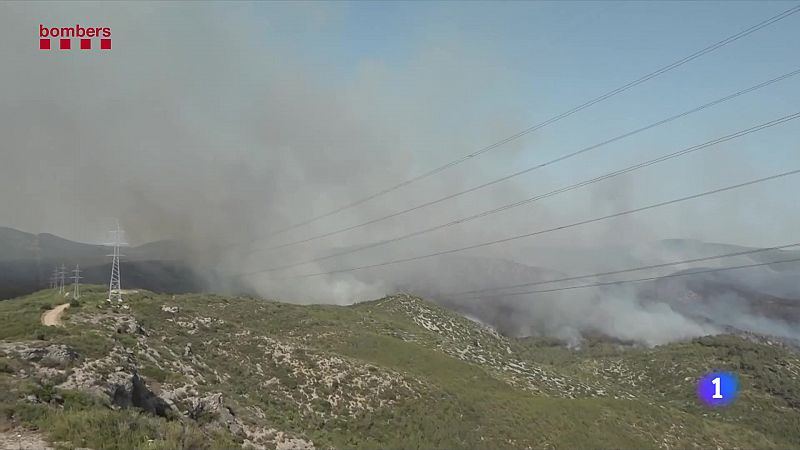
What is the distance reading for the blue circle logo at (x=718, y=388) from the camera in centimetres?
15225

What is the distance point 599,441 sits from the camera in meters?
66.6

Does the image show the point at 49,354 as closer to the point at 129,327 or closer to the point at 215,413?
the point at 215,413

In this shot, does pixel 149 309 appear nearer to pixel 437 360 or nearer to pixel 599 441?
pixel 437 360

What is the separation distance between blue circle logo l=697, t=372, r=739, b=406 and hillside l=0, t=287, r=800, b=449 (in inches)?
723

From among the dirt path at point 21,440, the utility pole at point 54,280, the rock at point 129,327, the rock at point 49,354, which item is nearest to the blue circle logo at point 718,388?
the rock at point 129,327

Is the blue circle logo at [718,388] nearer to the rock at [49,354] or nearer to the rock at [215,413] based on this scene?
the rock at [215,413]

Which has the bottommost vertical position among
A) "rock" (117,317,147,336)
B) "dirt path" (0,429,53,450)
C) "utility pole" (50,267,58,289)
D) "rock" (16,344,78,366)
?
"dirt path" (0,429,53,450)

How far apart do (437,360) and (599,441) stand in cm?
3205

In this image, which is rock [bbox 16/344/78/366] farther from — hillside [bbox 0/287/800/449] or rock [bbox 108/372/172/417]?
rock [bbox 108/372/172/417]

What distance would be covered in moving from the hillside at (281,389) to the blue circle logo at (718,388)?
60.2ft

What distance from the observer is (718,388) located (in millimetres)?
173125

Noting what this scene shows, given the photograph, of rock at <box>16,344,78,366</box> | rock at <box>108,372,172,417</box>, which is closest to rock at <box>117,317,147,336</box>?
rock at <box>108,372,172,417</box>

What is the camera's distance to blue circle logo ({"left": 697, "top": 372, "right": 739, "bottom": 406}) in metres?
152

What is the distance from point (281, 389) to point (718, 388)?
174 metres
